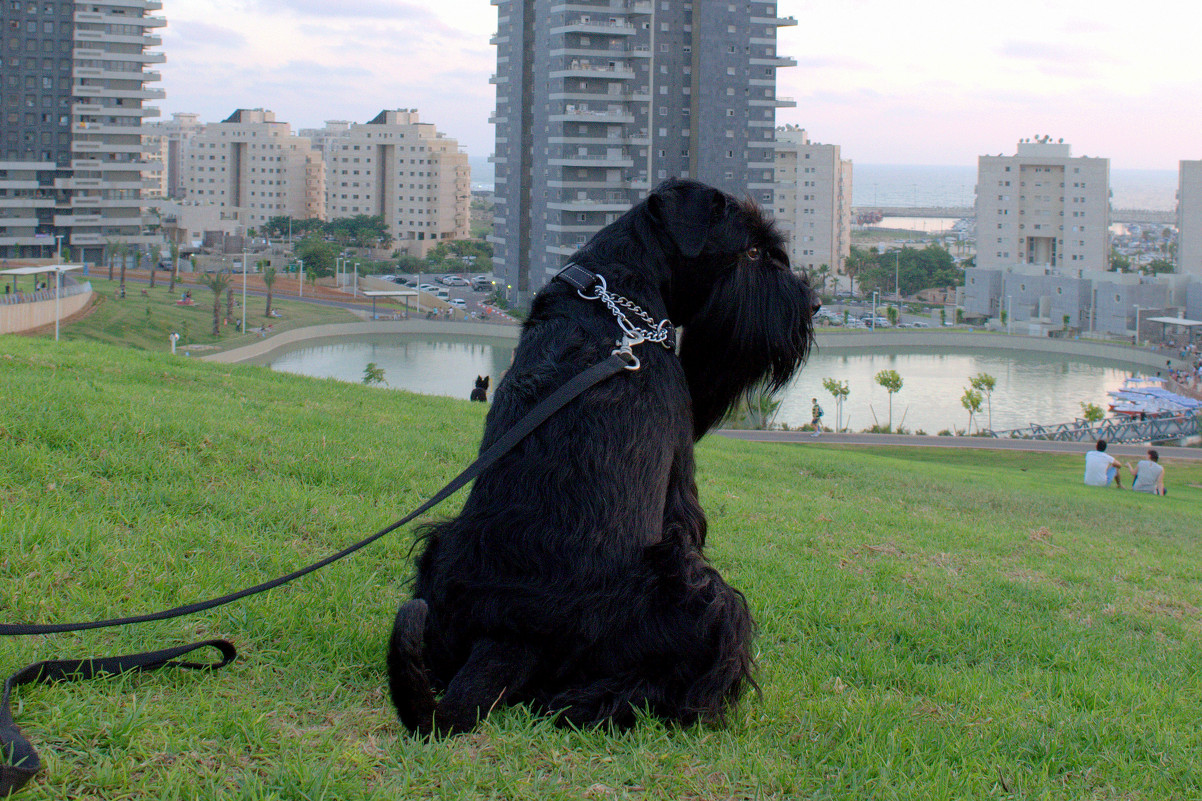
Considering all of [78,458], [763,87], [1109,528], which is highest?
[763,87]

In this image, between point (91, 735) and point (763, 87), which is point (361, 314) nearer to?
point (763, 87)

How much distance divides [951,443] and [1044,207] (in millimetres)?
60097

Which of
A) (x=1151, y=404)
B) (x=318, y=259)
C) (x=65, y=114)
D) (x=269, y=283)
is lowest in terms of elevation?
(x=1151, y=404)

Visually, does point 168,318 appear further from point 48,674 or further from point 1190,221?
point 1190,221

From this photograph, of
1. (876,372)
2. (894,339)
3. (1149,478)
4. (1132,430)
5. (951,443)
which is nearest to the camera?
(1149,478)

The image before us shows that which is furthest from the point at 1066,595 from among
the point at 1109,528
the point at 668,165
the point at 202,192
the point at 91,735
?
the point at 202,192

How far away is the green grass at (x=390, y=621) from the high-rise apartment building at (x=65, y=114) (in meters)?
60.3

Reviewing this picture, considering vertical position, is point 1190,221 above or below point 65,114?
below

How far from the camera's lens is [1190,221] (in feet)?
227

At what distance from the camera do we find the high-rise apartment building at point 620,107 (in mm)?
48594

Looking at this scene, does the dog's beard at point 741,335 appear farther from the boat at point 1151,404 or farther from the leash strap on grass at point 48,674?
the boat at point 1151,404

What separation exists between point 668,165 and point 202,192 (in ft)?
205

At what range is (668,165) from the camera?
168 ft

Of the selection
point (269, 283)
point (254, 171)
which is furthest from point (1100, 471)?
point (254, 171)
